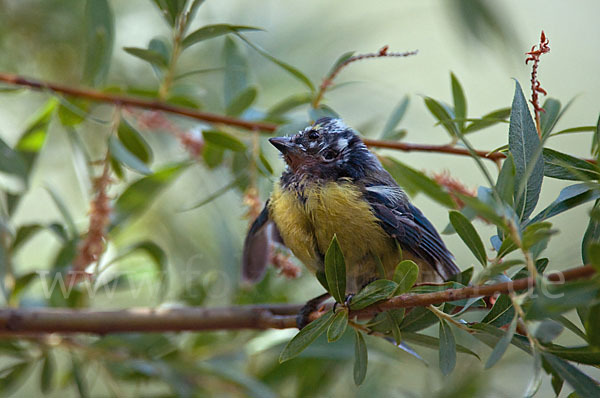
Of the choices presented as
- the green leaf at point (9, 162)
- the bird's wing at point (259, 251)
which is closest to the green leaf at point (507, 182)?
the bird's wing at point (259, 251)

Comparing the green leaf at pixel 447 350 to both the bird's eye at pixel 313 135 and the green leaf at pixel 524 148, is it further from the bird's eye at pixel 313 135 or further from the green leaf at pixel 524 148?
the bird's eye at pixel 313 135

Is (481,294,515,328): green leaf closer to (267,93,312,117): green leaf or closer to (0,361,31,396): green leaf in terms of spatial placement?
(267,93,312,117): green leaf

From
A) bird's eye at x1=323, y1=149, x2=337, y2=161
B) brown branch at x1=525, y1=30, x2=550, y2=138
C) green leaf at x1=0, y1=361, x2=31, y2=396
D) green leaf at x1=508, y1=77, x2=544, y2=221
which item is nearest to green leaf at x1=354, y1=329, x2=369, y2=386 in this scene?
green leaf at x1=508, y1=77, x2=544, y2=221

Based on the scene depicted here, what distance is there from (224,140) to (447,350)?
606 millimetres

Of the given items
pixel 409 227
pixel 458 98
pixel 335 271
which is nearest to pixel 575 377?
pixel 335 271

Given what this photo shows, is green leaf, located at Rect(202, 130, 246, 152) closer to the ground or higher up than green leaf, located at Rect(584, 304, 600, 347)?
closer to the ground

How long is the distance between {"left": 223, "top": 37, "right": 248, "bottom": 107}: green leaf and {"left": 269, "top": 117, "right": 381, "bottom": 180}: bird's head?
22 centimetres

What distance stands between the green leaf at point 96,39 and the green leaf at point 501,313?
2.89 feet

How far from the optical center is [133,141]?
52.1 inches

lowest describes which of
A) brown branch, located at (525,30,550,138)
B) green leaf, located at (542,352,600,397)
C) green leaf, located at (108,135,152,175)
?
green leaf, located at (108,135,152,175)

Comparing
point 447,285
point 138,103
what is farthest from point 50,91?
point 447,285

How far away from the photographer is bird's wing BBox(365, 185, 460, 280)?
112cm

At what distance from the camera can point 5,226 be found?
1352 millimetres

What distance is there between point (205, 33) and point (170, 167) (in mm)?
357
